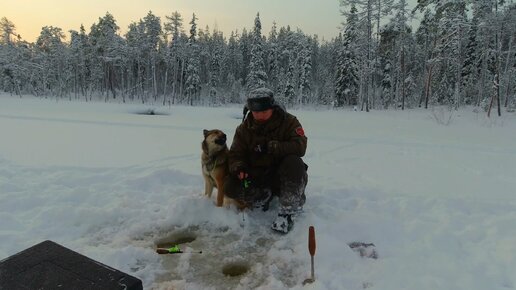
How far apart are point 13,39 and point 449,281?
7124 centimetres

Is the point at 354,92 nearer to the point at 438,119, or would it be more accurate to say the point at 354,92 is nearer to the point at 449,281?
the point at 438,119

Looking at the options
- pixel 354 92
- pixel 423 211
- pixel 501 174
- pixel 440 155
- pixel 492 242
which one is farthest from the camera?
pixel 354 92

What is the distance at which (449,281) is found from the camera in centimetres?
281

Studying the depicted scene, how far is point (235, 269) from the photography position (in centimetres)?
311

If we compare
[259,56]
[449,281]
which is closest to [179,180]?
[449,281]

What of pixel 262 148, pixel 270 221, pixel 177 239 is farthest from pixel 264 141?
pixel 177 239

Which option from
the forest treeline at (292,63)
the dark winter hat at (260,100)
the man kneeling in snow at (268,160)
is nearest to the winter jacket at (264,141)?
the man kneeling in snow at (268,160)

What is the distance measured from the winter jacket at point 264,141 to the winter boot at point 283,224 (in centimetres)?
58

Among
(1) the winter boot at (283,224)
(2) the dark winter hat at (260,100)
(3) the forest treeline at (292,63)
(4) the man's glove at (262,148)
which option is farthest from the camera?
(3) the forest treeline at (292,63)

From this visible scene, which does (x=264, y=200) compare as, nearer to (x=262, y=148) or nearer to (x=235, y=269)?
(x=262, y=148)

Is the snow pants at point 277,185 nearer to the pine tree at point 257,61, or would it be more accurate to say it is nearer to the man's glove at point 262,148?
the man's glove at point 262,148

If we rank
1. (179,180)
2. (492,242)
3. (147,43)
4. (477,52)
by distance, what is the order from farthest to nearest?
1. (147,43)
2. (477,52)
3. (179,180)
4. (492,242)

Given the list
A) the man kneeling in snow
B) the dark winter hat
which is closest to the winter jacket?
the man kneeling in snow

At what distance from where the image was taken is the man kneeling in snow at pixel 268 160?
3748 mm
